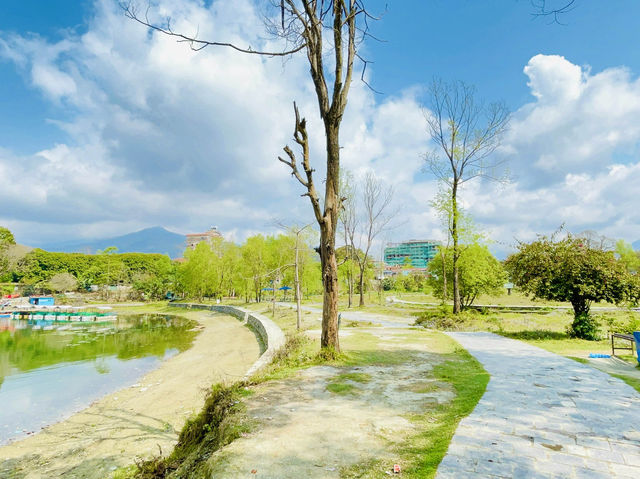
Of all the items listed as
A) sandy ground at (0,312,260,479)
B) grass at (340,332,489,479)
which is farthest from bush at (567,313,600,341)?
sandy ground at (0,312,260,479)

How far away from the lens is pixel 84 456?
21.0 feet

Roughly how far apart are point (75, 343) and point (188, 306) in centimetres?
2246

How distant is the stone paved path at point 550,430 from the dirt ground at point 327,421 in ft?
2.28

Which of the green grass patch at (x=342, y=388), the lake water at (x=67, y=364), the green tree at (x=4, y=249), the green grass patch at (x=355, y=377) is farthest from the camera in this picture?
the green tree at (x=4, y=249)

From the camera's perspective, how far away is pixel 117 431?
766 cm

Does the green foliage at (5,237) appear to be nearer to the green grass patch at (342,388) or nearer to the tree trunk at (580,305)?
the green grass patch at (342,388)

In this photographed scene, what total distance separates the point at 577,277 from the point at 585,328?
1780 millimetres

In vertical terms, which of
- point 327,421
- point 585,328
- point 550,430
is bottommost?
point 327,421

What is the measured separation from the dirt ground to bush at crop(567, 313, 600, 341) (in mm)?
7757

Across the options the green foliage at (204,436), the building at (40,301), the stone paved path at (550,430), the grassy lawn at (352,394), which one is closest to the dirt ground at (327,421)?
the grassy lawn at (352,394)

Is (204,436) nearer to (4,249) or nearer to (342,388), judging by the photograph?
(342,388)

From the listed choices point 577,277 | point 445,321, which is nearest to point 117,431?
point 445,321

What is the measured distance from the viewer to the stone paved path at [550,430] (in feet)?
9.96

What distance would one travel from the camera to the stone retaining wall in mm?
9863
